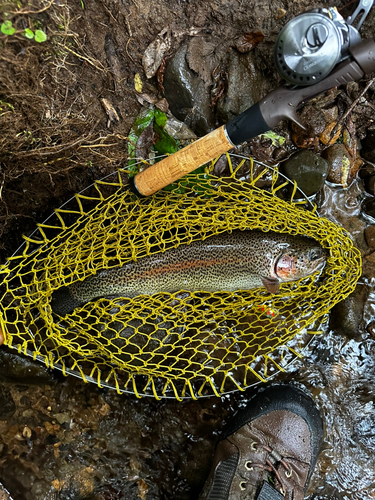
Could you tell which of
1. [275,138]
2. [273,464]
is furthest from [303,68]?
[273,464]

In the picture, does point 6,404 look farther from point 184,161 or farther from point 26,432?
point 184,161

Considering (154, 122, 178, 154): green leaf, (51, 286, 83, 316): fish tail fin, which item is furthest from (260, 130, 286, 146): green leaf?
(51, 286, 83, 316): fish tail fin

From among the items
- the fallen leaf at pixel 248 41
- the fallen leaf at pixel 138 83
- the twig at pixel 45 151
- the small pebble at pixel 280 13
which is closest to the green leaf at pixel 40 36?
the twig at pixel 45 151

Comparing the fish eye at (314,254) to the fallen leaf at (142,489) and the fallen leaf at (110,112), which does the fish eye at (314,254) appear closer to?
the fallen leaf at (110,112)

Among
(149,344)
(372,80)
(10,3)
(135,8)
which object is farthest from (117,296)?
(372,80)

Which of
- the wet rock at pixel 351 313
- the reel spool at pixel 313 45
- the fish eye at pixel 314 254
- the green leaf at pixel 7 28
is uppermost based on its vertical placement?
the green leaf at pixel 7 28
